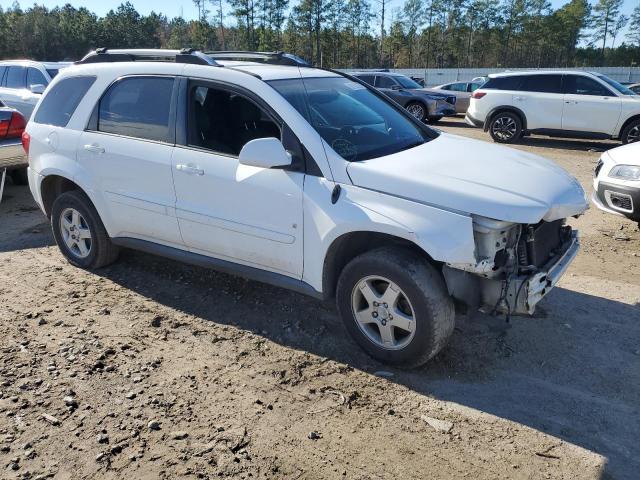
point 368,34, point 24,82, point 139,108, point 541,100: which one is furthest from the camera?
point 368,34

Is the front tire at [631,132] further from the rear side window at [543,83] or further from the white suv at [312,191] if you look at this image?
the white suv at [312,191]

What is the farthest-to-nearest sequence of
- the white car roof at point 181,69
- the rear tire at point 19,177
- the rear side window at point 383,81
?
the rear side window at point 383,81
the rear tire at point 19,177
the white car roof at point 181,69

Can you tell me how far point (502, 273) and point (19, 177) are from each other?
8.28 metres

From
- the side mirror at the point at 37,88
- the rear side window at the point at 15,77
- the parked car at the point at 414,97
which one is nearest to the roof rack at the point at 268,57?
the side mirror at the point at 37,88

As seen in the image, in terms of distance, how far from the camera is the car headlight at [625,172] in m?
5.69

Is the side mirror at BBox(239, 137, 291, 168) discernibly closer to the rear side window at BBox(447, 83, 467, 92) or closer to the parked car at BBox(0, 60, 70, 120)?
the parked car at BBox(0, 60, 70, 120)

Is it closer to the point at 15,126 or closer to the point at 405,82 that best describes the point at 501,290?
the point at 15,126

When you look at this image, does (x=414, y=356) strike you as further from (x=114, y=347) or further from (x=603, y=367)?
(x=114, y=347)

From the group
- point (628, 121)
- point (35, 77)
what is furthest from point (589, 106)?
point (35, 77)

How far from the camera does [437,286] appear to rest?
3342 mm

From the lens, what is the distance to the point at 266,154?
3.54 metres

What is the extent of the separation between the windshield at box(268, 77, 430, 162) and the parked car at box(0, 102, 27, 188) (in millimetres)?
5100

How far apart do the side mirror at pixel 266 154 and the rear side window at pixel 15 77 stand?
9805mm

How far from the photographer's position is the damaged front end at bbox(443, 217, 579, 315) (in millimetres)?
3191
